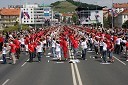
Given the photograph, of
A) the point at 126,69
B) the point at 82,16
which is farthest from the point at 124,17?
the point at 126,69

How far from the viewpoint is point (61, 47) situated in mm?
26547

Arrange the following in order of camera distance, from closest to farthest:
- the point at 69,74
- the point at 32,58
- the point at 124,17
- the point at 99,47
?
the point at 69,74 → the point at 32,58 → the point at 99,47 → the point at 124,17

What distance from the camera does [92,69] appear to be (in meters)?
21.0

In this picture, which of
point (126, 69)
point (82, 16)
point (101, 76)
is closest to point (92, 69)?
point (126, 69)

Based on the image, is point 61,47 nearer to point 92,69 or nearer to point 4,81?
point 92,69

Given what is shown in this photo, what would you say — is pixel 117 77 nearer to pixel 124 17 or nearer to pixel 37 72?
pixel 37 72

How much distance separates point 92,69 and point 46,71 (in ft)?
8.46

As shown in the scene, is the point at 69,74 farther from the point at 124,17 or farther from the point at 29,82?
the point at 124,17

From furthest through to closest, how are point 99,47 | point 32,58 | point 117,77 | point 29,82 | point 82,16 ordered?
point 82,16
point 99,47
point 32,58
point 117,77
point 29,82

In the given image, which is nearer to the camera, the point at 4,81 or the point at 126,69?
the point at 4,81

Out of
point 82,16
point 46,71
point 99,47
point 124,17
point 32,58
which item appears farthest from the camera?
point 82,16

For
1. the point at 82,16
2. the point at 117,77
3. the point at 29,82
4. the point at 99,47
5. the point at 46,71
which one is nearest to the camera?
the point at 29,82

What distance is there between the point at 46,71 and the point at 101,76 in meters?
3.47

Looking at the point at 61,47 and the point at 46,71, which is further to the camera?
the point at 61,47
